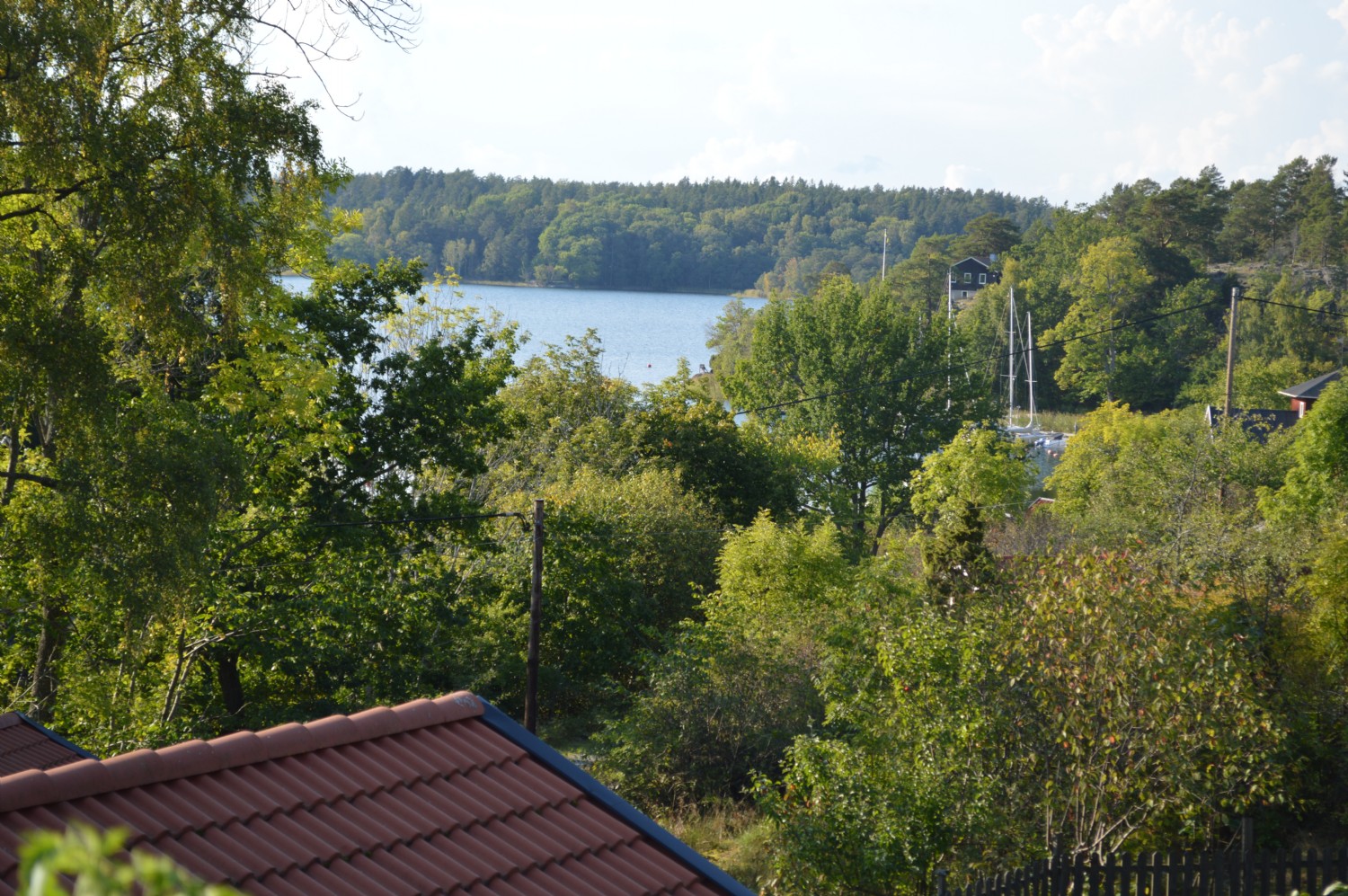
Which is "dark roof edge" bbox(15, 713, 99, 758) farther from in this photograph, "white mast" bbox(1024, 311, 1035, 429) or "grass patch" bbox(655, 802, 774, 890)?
"white mast" bbox(1024, 311, 1035, 429)

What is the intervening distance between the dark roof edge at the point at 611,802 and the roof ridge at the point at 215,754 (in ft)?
0.57

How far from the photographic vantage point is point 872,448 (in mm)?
52625

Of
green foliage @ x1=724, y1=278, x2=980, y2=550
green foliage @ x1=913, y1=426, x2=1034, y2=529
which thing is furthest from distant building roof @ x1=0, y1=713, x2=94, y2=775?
green foliage @ x1=724, y1=278, x2=980, y2=550

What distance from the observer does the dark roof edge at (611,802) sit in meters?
5.09

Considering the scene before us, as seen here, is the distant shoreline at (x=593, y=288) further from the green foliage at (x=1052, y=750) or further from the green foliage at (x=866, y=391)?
the green foliage at (x=1052, y=750)

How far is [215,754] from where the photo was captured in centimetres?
471

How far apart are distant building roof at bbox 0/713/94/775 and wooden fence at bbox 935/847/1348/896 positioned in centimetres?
657

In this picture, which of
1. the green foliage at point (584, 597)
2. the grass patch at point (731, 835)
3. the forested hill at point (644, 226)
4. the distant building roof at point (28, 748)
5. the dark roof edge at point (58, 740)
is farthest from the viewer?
the forested hill at point (644, 226)

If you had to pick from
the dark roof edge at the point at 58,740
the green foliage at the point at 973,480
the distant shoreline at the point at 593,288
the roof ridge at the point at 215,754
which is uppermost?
the distant shoreline at the point at 593,288

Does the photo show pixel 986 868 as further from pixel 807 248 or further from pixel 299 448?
pixel 807 248

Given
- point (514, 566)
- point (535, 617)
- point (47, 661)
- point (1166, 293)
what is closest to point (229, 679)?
point (535, 617)

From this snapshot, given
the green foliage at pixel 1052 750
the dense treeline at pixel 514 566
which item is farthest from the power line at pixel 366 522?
the green foliage at pixel 1052 750

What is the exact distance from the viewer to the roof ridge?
162 inches

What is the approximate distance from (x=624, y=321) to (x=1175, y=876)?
336ft
